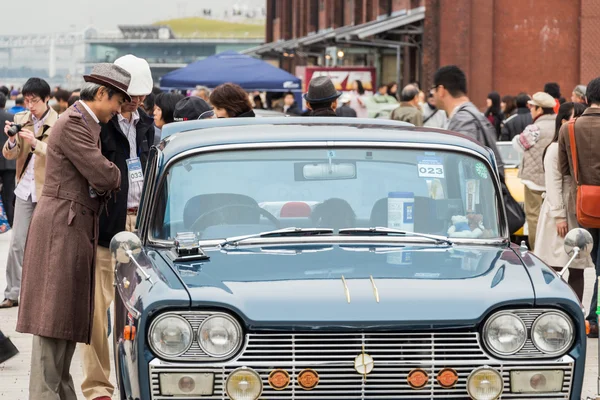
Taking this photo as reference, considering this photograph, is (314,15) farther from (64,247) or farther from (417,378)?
(417,378)

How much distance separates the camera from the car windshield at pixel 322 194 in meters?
5.75

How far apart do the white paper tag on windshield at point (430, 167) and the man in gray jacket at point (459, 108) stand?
2.40 m

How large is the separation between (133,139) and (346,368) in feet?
10.7

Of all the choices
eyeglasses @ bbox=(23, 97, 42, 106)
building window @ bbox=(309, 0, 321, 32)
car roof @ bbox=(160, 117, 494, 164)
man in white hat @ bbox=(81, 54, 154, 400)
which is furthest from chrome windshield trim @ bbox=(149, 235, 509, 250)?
building window @ bbox=(309, 0, 321, 32)

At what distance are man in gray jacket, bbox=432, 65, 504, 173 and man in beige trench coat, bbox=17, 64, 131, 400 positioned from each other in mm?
3003

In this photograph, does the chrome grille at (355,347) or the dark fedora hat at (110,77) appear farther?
the dark fedora hat at (110,77)

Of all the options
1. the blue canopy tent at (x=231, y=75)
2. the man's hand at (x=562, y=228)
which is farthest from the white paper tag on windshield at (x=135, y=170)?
the blue canopy tent at (x=231, y=75)

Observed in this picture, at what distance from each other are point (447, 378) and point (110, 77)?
8.62 feet

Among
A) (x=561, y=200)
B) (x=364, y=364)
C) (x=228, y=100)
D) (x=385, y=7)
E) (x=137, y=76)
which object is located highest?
(x=385, y=7)

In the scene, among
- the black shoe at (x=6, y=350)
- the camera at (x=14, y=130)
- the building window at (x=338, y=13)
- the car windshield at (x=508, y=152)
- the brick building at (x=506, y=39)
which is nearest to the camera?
the camera at (x=14, y=130)

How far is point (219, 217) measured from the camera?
5.73 meters

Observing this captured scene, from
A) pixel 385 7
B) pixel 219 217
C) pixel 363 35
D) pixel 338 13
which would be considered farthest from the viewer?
pixel 338 13

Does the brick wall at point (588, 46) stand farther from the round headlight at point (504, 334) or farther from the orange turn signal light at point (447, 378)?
the orange turn signal light at point (447, 378)

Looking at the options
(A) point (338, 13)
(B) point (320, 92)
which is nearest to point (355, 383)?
(B) point (320, 92)
